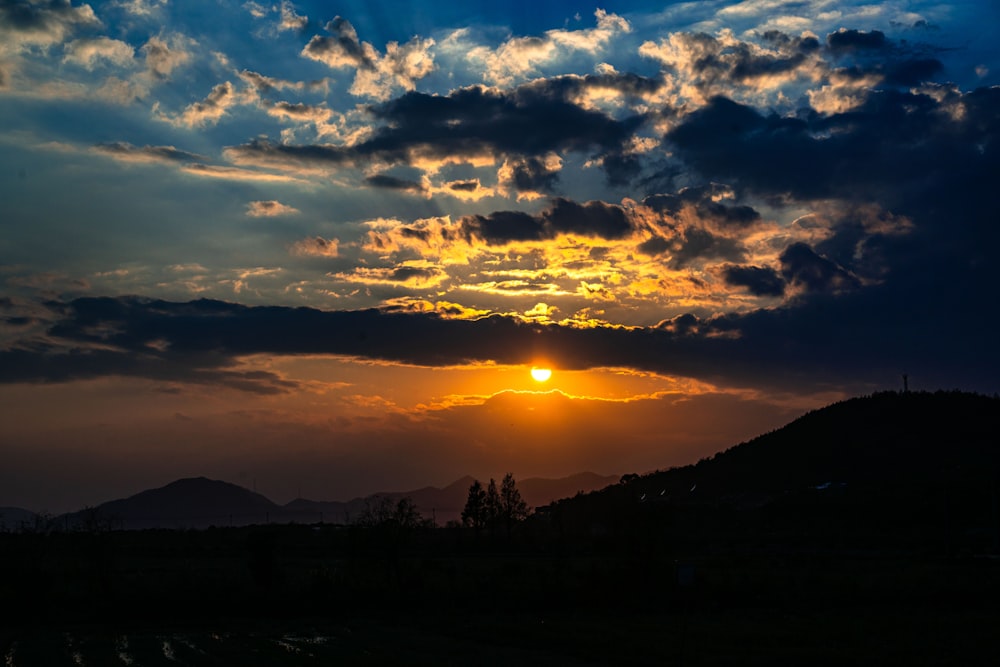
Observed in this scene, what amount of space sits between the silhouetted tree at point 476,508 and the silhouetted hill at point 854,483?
1226cm

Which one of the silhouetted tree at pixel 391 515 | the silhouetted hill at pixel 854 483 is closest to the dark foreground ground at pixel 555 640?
the silhouetted tree at pixel 391 515

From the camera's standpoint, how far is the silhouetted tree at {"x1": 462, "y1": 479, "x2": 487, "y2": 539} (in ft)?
424

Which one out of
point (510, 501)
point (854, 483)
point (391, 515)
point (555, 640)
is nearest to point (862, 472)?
point (854, 483)

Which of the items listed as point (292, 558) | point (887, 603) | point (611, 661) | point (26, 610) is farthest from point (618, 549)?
point (292, 558)

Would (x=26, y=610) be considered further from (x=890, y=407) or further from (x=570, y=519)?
(x=890, y=407)

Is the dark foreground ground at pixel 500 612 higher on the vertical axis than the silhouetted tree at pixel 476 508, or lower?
lower

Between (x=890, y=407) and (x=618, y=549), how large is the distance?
150 meters

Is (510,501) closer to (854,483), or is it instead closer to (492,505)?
(492,505)

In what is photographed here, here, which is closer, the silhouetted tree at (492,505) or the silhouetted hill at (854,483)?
the silhouetted hill at (854,483)

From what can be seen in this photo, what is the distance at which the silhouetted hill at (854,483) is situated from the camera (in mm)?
108812

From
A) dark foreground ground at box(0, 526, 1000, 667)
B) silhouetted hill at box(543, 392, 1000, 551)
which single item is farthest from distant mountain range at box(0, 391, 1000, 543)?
dark foreground ground at box(0, 526, 1000, 667)

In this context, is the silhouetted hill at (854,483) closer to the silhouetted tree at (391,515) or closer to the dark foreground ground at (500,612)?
the dark foreground ground at (500,612)

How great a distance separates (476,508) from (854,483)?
5777cm

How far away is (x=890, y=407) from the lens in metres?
187
